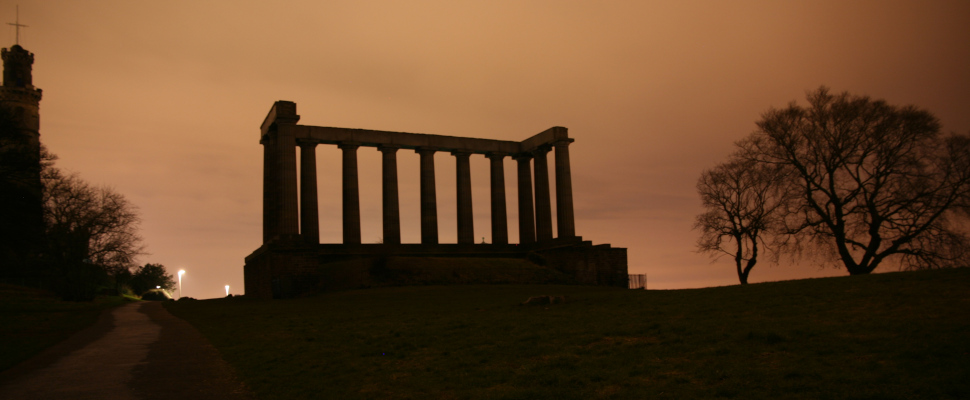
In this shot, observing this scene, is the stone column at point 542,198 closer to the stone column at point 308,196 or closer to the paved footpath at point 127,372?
the stone column at point 308,196

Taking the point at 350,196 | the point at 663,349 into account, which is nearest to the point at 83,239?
the point at 350,196

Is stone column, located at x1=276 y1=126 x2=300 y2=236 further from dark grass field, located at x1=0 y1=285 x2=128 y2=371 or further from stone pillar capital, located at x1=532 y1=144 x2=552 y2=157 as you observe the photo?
stone pillar capital, located at x1=532 y1=144 x2=552 y2=157

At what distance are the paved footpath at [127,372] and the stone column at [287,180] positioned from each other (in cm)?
2780

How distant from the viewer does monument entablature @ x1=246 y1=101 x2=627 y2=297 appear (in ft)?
173

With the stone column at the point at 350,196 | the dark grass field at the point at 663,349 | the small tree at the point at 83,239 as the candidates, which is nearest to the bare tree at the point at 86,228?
the small tree at the point at 83,239

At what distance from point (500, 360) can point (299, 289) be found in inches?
1353

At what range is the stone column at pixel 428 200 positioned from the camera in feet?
201

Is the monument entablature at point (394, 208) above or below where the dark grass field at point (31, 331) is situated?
above

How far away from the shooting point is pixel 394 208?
197 feet

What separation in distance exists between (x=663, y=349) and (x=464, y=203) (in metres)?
48.7

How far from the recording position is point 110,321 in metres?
33.4

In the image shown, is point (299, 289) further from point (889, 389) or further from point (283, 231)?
point (889, 389)

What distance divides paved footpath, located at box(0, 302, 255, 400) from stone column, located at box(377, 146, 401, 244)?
34313 millimetres

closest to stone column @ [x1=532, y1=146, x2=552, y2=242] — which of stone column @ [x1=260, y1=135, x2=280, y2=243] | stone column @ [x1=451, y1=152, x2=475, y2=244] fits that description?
stone column @ [x1=451, y1=152, x2=475, y2=244]
